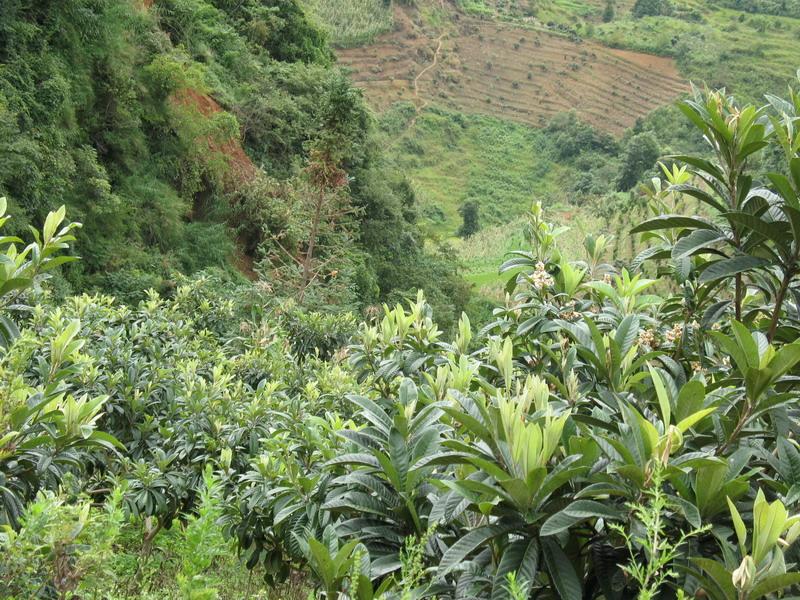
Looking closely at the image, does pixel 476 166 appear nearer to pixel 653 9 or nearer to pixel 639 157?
pixel 639 157

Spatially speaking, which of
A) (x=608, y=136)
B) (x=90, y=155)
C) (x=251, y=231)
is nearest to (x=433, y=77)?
(x=608, y=136)

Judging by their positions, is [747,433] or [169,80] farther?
[169,80]

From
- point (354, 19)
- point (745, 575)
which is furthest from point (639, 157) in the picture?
point (745, 575)

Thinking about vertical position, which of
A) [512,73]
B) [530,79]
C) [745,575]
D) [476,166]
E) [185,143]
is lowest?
[476,166]

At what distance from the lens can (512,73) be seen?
6138 cm

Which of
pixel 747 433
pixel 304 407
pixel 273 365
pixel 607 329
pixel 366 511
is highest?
pixel 747 433

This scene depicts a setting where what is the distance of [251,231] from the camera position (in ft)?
52.5

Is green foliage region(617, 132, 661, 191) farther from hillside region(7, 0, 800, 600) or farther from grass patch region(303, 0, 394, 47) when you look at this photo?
hillside region(7, 0, 800, 600)

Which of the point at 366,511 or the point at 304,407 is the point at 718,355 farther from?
the point at 304,407

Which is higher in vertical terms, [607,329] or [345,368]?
[607,329]

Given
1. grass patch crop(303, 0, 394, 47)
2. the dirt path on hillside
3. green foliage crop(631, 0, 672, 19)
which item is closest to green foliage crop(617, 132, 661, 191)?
the dirt path on hillside

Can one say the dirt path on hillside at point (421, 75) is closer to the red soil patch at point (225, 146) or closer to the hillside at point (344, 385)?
the red soil patch at point (225, 146)

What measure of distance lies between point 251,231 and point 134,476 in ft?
44.2

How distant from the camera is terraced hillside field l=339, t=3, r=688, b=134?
5675cm
